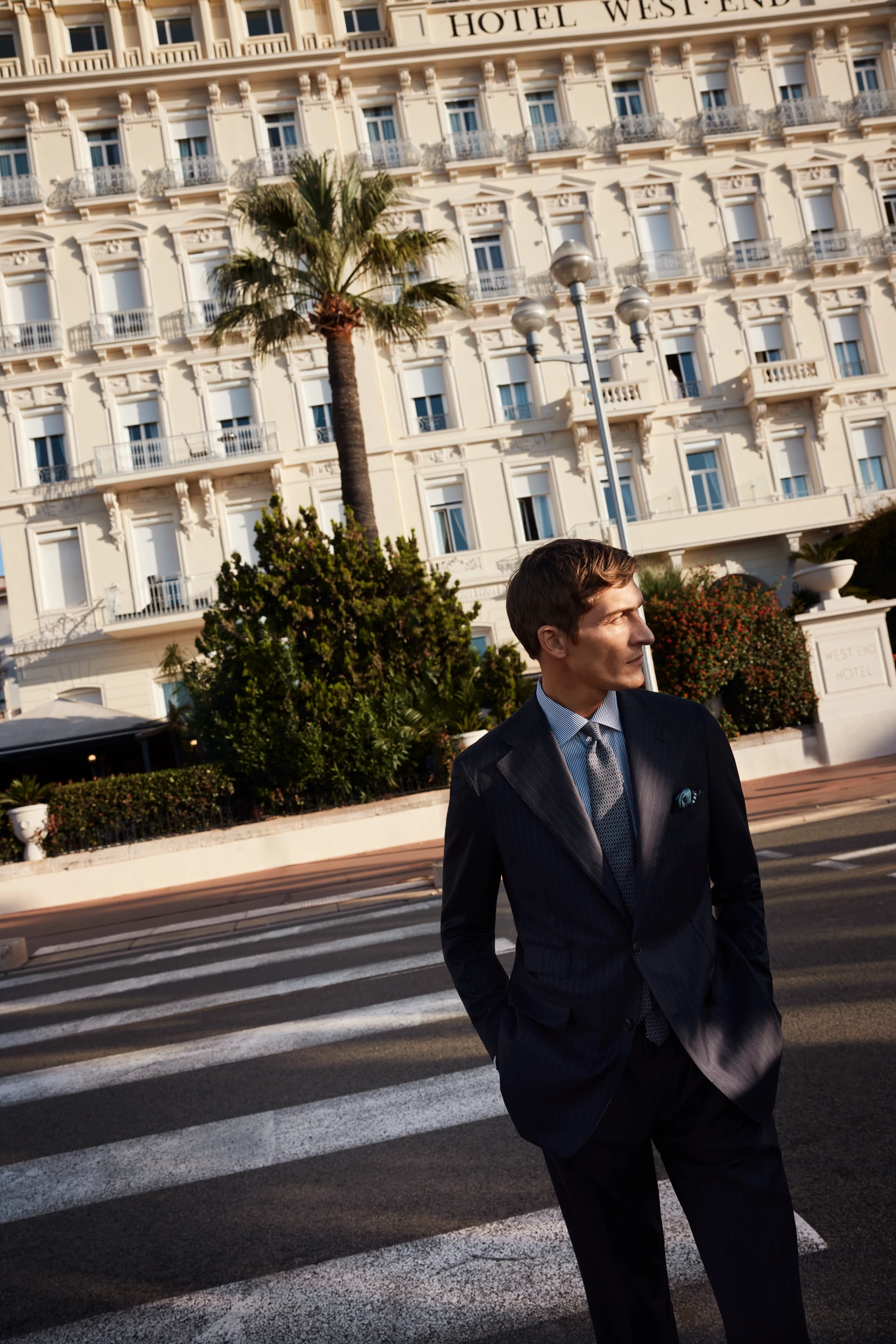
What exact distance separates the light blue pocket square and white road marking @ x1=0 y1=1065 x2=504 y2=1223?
266 centimetres

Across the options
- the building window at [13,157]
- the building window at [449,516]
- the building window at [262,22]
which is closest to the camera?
the building window at [449,516]

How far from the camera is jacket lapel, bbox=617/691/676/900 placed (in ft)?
6.36

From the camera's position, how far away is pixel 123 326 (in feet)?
91.4

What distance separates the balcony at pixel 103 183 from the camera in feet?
91.9

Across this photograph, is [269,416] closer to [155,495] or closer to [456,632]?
[155,495]

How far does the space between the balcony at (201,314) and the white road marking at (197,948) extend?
22.6 meters

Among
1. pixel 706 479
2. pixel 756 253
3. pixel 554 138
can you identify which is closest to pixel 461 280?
pixel 554 138

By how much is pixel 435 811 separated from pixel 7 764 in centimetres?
1063

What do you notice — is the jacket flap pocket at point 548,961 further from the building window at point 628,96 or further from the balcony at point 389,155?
the building window at point 628,96

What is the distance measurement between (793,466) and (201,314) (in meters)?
18.8

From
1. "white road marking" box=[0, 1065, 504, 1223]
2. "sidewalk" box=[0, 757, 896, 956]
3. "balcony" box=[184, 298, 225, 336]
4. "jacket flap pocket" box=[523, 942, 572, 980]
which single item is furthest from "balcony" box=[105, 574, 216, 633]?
"jacket flap pocket" box=[523, 942, 572, 980]

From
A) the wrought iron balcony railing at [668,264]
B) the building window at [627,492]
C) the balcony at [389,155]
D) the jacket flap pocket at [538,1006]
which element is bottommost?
the jacket flap pocket at [538,1006]

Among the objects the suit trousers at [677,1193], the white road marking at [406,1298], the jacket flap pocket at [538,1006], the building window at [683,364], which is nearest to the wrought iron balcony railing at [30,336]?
the building window at [683,364]

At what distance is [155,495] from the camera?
27.5 m
